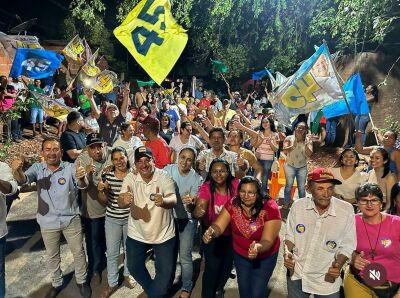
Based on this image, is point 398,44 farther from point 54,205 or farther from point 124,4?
point 54,205

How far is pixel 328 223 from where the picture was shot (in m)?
3.11

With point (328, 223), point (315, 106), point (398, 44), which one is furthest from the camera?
point (398, 44)

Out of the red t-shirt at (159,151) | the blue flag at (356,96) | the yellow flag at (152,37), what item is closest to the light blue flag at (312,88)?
the blue flag at (356,96)

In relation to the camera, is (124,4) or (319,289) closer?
(319,289)

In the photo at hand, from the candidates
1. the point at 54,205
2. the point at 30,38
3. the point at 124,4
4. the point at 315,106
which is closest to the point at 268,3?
the point at 124,4

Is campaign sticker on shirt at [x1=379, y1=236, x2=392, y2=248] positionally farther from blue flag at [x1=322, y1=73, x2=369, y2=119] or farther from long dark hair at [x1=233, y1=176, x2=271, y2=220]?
blue flag at [x1=322, y1=73, x2=369, y2=119]

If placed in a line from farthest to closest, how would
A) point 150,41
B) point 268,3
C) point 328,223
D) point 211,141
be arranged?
1. point 268,3
2. point 150,41
3. point 211,141
4. point 328,223

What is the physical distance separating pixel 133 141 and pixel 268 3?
19.3 m

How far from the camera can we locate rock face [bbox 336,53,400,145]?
1335cm

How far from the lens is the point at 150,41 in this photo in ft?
18.2

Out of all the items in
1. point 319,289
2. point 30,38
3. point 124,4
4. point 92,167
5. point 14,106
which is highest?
point 124,4

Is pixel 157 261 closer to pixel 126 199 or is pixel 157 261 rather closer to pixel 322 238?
pixel 126 199

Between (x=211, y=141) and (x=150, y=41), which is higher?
(x=150, y=41)

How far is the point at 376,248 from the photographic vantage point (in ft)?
10.4
